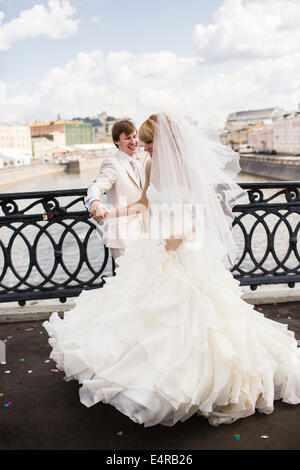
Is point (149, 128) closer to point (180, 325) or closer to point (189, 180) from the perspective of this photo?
point (189, 180)

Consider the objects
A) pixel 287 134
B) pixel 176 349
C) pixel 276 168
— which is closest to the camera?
pixel 176 349

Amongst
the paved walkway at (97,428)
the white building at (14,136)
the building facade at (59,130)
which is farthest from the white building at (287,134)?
the paved walkway at (97,428)

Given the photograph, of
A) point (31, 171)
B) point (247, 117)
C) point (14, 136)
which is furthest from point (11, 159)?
point (247, 117)

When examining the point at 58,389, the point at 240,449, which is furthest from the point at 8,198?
the point at 240,449

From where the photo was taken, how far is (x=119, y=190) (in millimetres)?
3510

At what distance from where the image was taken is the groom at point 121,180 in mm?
3434

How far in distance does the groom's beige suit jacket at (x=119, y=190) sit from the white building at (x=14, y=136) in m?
103

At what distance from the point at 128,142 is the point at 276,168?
44518 mm

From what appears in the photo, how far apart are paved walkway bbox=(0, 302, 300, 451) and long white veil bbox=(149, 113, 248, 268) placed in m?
0.95

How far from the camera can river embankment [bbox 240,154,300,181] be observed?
4066 centimetres

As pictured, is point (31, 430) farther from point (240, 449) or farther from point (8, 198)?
point (8, 198)

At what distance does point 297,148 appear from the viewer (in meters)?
77.3

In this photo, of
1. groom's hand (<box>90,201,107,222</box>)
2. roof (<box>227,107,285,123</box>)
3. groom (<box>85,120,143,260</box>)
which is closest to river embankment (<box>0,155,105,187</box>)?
groom (<box>85,120,143,260</box>)

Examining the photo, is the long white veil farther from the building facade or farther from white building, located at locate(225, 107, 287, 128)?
white building, located at locate(225, 107, 287, 128)
